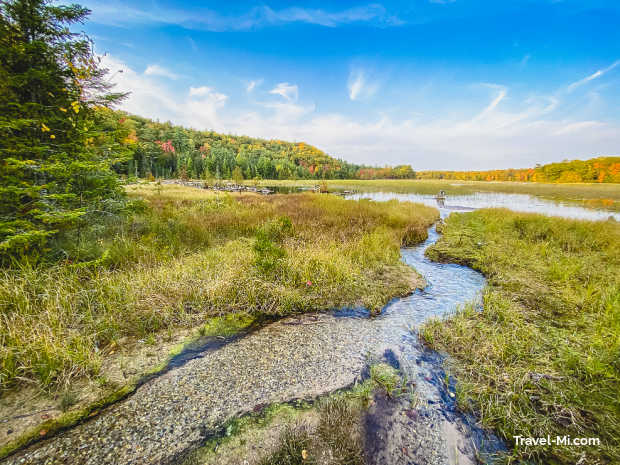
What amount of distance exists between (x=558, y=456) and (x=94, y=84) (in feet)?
37.0

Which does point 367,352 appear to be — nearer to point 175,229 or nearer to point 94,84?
point 175,229

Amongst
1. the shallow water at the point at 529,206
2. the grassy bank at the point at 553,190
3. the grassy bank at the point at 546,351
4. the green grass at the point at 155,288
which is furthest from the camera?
the grassy bank at the point at 553,190

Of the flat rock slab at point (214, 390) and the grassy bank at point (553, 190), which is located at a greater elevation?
the grassy bank at point (553, 190)

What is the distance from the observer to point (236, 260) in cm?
643

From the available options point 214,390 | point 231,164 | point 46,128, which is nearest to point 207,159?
point 231,164

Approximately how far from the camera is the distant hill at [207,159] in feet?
22.1

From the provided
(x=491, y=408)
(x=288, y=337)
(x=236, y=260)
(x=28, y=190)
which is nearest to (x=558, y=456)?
(x=491, y=408)

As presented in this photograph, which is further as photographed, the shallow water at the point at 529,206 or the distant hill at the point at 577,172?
the distant hill at the point at 577,172

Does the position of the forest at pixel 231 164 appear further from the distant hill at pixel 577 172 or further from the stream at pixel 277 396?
the stream at pixel 277 396

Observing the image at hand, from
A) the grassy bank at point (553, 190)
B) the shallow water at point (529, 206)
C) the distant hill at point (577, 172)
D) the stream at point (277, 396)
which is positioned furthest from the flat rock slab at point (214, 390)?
the distant hill at point (577, 172)

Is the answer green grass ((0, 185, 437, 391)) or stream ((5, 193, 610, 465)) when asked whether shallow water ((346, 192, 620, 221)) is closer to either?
green grass ((0, 185, 437, 391))

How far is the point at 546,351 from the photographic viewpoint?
3.84 meters

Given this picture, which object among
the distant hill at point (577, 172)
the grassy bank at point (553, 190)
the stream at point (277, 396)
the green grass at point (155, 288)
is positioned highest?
the distant hill at point (577, 172)

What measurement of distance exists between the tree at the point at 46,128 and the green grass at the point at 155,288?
88cm
